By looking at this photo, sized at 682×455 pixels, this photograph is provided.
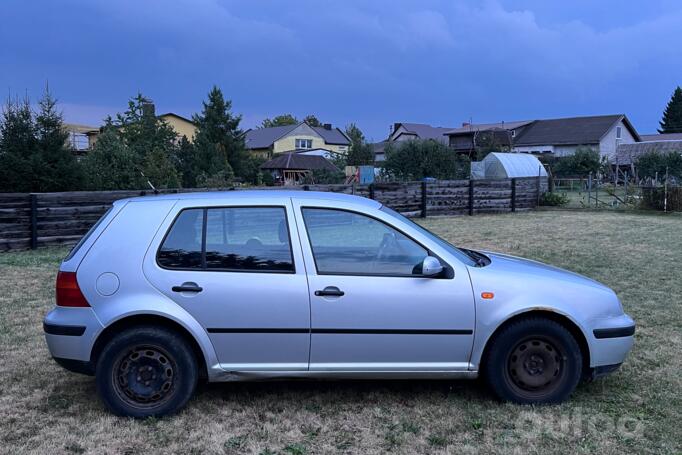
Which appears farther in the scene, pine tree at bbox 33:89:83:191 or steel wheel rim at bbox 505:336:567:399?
pine tree at bbox 33:89:83:191

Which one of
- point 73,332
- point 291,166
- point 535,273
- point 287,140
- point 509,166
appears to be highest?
point 287,140

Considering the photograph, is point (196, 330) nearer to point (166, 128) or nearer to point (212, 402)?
point (212, 402)

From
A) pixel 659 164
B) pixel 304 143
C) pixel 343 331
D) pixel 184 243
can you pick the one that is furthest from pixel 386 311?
pixel 304 143

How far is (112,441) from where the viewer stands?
11.5 feet

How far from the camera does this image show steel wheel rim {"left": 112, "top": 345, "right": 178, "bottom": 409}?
3795mm

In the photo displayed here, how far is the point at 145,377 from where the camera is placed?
384 centimetres

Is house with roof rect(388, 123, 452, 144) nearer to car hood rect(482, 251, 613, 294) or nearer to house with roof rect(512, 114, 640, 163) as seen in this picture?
house with roof rect(512, 114, 640, 163)

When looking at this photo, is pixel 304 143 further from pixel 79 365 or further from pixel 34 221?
pixel 79 365

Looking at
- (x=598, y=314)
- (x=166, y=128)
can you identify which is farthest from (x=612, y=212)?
(x=166, y=128)

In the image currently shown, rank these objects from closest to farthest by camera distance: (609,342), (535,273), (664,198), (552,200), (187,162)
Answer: (609,342), (535,273), (664,198), (552,200), (187,162)

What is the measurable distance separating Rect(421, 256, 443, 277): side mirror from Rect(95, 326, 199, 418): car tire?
1744 mm

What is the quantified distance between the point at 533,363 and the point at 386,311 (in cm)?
118

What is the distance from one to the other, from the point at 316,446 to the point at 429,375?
0.96m

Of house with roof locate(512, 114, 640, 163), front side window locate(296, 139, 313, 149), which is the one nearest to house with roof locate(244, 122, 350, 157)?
front side window locate(296, 139, 313, 149)
